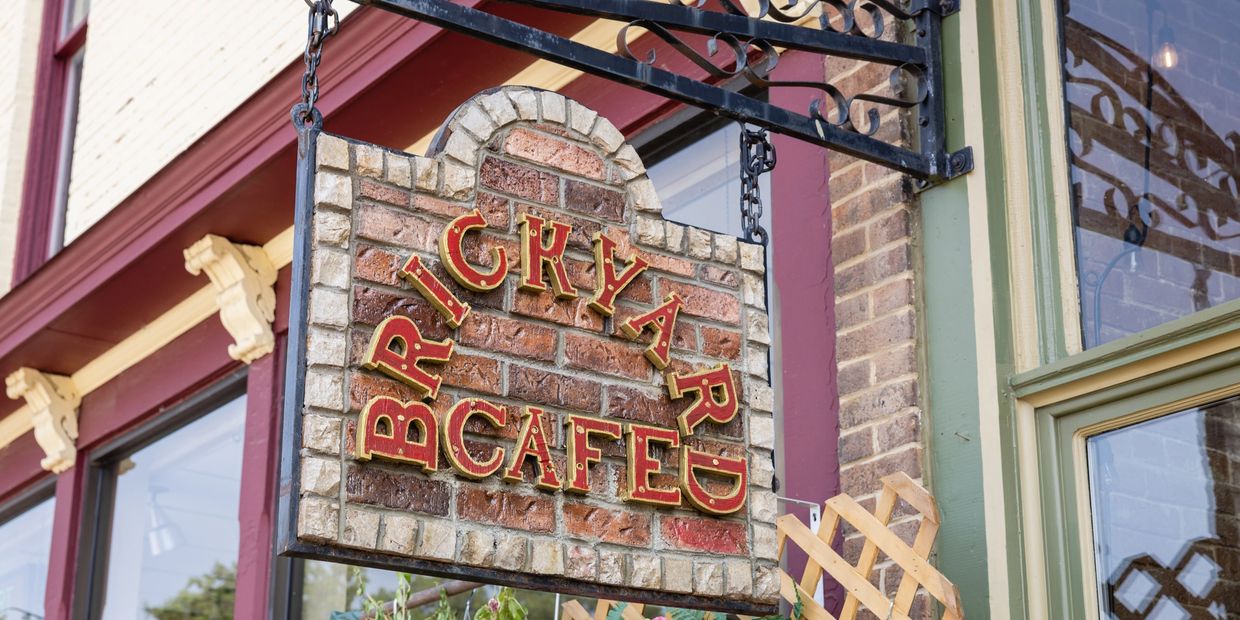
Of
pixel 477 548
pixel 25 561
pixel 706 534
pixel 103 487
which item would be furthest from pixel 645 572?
pixel 25 561

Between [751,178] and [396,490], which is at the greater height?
[751,178]

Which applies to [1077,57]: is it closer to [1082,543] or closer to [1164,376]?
[1164,376]

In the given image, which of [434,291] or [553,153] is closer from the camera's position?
[434,291]

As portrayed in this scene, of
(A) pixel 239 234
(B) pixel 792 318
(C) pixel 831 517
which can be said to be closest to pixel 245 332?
(A) pixel 239 234

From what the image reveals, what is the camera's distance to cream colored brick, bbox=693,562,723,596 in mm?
3562

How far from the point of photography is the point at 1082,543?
385 cm

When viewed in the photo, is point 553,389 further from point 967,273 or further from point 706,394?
point 967,273

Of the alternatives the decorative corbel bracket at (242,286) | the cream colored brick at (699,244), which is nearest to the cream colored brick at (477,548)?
the cream colored brick at (699,244)

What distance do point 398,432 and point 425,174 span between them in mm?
598

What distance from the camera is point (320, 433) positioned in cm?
310

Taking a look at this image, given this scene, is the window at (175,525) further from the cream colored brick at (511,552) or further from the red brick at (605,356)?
the cream colored brick at (511,552)

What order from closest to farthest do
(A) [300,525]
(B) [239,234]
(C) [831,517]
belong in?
(A) [300,525] < (C) [831,517] < (B) [239,234]

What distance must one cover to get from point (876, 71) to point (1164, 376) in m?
1.38

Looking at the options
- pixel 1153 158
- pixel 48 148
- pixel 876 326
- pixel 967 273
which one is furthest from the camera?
pixel 48 148
